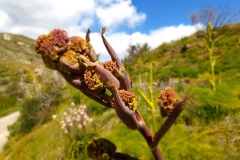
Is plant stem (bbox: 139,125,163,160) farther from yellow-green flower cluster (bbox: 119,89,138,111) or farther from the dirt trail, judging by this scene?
the dirt trail

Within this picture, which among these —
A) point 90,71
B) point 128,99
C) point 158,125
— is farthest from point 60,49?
point 158,125

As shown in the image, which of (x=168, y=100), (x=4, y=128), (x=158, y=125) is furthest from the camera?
(x=4, y=128)

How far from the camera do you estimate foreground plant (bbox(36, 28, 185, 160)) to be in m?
0.88

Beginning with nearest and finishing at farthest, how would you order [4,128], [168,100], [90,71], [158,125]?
1. [90,71]
2. [168,100]
3. [158,125]
4. [4,128]

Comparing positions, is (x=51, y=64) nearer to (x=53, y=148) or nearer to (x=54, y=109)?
(x=53, y=148)

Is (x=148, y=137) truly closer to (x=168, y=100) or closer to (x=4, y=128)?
(x=168, y=100)

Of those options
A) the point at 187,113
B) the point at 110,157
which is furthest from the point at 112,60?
the point at 187,113

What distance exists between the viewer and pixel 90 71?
88cm

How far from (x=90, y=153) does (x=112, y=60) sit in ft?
1.75

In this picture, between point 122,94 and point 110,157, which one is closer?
point 122,94

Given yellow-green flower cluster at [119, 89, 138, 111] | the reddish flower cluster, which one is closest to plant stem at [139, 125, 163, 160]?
yellow-green flower cluster at [119, 89, 138, 111]

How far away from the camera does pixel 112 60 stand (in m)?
1.00

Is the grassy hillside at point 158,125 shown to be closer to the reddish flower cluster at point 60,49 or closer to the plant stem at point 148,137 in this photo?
the plant stem at point 148,137

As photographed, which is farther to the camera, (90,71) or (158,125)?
(158,125)
